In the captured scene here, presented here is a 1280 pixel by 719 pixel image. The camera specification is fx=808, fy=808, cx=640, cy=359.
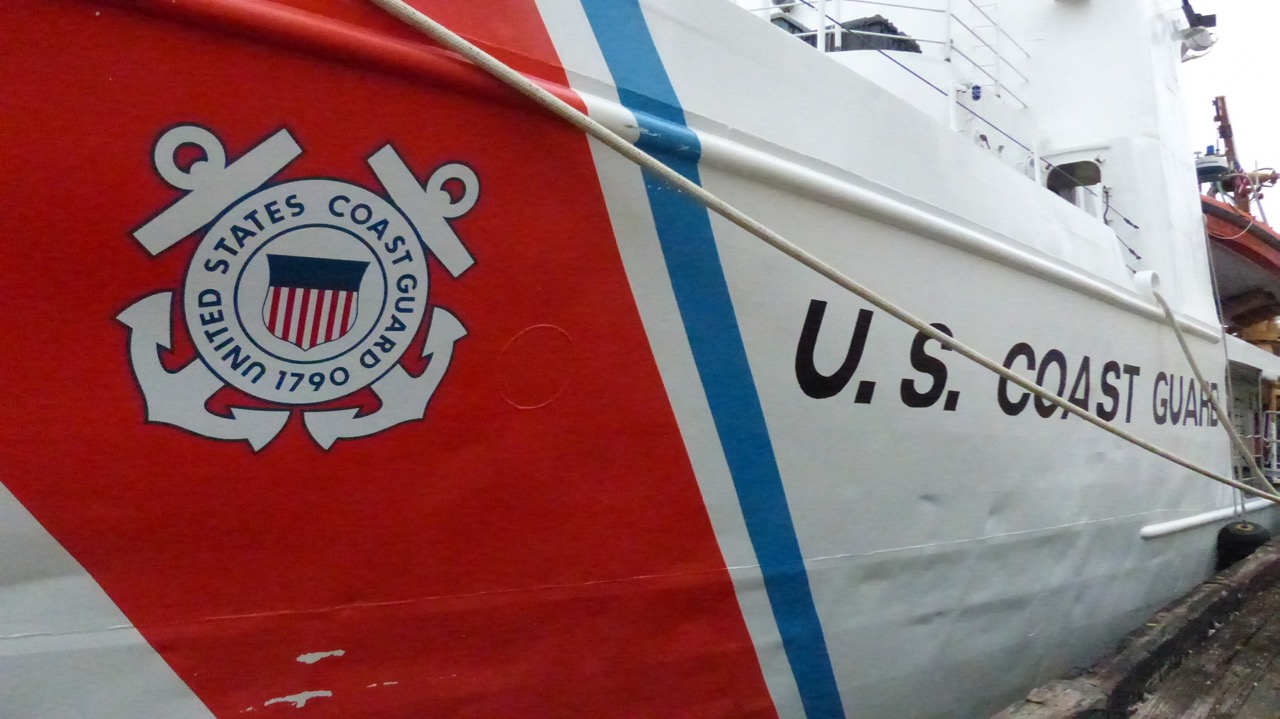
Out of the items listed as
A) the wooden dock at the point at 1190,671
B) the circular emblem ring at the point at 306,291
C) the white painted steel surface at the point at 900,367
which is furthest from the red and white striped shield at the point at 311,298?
the wooden dock at the point at 1190,671

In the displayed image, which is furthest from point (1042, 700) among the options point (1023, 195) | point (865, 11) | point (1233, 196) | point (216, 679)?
point (1233, 196)

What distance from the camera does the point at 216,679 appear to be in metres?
1.26

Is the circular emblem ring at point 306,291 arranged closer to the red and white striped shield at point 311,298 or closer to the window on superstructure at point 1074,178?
the red and white striped shield at point 311,298

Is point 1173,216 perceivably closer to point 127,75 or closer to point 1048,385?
point 1048,385

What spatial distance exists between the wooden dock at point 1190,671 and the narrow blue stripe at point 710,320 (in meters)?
0.96

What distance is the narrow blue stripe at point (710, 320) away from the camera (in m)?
1.62

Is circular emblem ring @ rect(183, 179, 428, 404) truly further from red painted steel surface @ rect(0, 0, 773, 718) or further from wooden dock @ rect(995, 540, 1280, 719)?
wooden dock @ rect(995, 540, 1280, 719)

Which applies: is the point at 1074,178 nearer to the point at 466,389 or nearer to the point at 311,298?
the point at 466,389

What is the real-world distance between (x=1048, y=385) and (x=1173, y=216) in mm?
2123

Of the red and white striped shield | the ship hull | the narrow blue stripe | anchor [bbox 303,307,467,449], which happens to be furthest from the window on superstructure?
the red and white striped shield

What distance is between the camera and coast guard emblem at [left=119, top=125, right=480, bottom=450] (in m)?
1.18

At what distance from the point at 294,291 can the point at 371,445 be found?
10.9 inches

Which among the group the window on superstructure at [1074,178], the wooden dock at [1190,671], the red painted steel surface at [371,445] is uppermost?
the window on superstructure at [1074,178]

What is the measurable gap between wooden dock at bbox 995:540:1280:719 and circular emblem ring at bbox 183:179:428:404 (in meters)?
2.04
